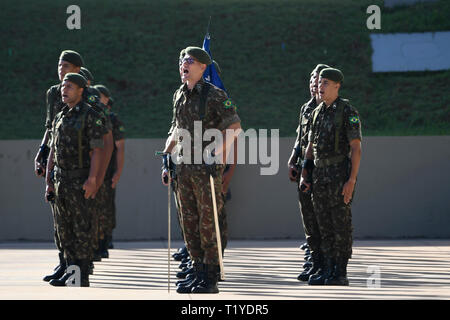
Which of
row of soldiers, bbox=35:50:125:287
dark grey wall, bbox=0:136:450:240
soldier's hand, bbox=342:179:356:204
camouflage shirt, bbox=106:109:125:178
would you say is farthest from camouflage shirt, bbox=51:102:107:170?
dark grey wall, bbox=0:136:450:240

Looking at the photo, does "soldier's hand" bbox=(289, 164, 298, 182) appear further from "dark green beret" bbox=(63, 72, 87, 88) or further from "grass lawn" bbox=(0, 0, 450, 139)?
"grass lawn" bbox=(0, 0, 450, 139)

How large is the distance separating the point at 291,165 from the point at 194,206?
2.24 m

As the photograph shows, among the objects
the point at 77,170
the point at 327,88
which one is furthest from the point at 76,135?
the point at 327,88

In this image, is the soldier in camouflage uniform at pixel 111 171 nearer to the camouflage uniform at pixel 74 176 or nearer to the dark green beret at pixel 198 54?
the camouflage uniform at pixel 74 176

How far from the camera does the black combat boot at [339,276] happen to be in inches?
319

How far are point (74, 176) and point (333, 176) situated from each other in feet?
7.98

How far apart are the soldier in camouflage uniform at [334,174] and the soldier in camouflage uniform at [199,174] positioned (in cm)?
132

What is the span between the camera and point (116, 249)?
12617 mm

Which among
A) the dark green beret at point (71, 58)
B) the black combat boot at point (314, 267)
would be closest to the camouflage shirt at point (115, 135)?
the dark green beret at point (71, 58)

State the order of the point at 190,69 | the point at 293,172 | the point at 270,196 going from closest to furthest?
the point at 190,69 < the point at 293,172 < the point at 270,196

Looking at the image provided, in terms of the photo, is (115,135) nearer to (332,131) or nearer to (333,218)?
(332,131)

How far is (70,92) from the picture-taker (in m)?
8.08
